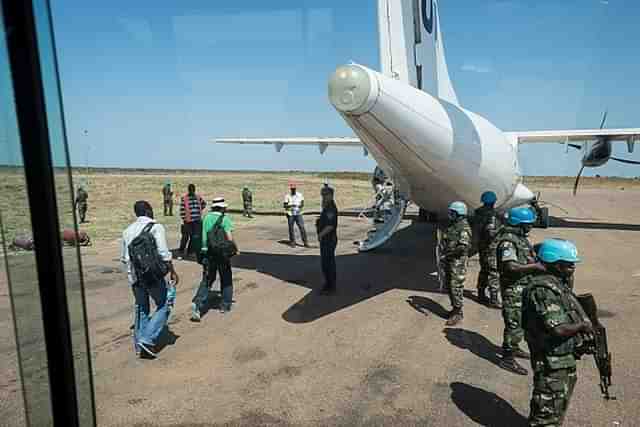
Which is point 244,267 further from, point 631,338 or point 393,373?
point 631,338

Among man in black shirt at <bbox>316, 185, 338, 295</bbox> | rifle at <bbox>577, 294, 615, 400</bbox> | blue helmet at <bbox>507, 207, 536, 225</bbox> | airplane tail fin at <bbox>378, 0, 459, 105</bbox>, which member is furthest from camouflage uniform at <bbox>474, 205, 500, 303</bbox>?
rifle at <bbox>577, 294, 615, 400</bbox>

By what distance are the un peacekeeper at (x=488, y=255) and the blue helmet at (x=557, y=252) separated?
3.24m

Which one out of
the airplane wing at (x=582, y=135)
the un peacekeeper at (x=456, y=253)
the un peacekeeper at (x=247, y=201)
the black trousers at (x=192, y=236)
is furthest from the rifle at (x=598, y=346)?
the un peacekeeper at (x=247, y=201)

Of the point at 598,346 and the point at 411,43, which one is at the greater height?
the point at 411,43

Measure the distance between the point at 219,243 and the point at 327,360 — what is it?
Answer: 6.97ft

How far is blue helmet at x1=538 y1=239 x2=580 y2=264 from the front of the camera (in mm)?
3082

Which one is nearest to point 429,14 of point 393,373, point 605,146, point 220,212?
point 220,212

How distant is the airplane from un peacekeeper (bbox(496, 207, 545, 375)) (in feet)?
4.84

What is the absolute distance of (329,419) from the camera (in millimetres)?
3646

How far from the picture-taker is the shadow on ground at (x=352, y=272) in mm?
6754

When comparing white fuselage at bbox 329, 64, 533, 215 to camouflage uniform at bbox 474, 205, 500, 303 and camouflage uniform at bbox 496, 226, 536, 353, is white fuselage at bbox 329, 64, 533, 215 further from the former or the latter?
camouflage uniform at bbox 496, 226, 536, 353

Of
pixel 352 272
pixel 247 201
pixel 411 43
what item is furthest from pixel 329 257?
pixel 247 201

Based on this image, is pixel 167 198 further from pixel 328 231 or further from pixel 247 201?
pixel 328 231

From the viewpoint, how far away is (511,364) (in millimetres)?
4633
